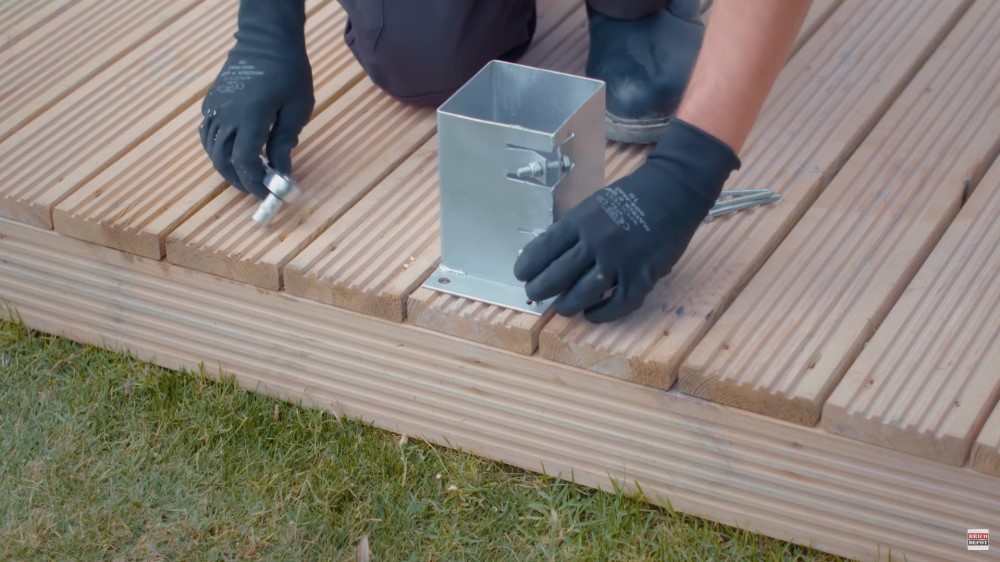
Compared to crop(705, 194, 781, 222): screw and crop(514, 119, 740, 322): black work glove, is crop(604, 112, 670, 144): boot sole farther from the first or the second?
crop(514, 119, 740, 322): black work glove

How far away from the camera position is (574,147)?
1482 mm

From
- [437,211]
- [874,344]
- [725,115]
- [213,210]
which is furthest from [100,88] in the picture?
[874,344]

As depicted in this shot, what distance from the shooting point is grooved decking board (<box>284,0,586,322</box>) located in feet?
5.18

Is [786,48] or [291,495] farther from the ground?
[786,48]

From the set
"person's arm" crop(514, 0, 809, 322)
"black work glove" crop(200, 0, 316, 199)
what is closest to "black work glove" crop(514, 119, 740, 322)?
"person's arm" crop(514, 0, 809, 322)

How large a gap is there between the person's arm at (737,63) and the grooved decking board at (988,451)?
0.45 m

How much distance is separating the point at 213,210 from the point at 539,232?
0.53 metres

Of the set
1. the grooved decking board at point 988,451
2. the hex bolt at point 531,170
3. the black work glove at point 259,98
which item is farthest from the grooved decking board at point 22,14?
the grooved decking board at point 988,451

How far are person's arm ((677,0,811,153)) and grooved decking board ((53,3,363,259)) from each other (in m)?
0.75

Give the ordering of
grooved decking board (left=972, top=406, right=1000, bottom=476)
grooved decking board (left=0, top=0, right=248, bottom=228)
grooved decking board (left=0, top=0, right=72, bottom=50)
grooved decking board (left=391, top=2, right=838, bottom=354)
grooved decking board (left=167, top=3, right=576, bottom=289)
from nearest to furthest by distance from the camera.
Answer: grooved decking board (left=972, top=406, right=1000, bottom=476)
grooved decking board (left=391, top=2, right=838, bottom=354)
grooved decking board (left=167, top=3, right=576, bottom=289)
grooved decking board (left=0, top=0, right=248, bottom=228)
grooved decking board (left=0, top=0, right=72, bottom=50)

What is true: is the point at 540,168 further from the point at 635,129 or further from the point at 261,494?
the point at 261,494

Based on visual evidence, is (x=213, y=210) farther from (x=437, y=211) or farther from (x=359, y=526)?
(x=359, y=526)

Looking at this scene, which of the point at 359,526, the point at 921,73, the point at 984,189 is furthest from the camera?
the point at 921,73

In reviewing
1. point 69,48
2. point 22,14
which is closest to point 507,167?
point 69,48
